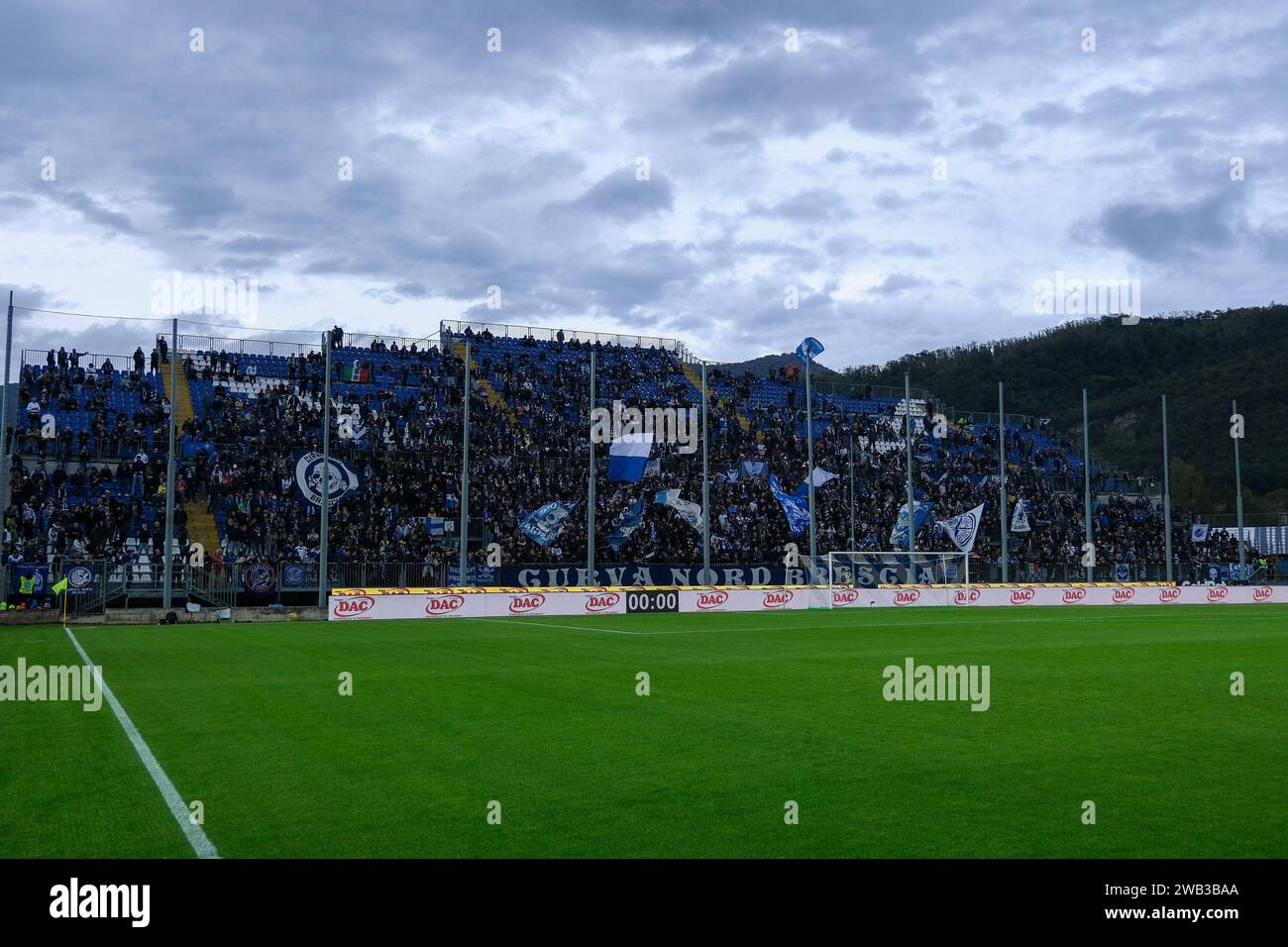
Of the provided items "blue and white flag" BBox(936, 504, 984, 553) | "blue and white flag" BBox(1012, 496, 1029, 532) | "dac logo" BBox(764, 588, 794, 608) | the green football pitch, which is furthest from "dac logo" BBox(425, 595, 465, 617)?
"blue and white flag" BBox(1012, 496, 1029, 532)

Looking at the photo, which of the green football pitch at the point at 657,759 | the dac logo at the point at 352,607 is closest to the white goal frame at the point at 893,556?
the dac logo at the point at 352,607

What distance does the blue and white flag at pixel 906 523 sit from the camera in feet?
182

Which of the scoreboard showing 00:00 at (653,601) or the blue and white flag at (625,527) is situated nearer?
the scoreboard showing 00:00 at (653,601)

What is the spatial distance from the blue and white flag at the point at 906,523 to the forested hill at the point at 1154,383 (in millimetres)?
71922

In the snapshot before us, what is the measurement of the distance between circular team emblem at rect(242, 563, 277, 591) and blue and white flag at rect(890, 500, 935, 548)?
95.5 feet

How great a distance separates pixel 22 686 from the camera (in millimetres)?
17000

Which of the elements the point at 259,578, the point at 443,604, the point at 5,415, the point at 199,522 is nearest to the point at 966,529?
the point at 443,604

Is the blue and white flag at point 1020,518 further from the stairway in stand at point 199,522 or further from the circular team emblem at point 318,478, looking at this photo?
the stairway in stand at point 199,522

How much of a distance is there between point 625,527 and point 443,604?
12.3 m

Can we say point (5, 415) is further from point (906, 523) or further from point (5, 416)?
point (906, 523)

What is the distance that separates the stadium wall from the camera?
4006 cm

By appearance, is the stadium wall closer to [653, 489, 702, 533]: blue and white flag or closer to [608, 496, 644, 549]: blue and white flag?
[608, 496, 644, 549]: blue and white flag

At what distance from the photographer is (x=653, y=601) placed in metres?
45.1
